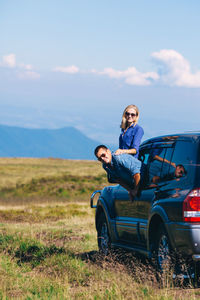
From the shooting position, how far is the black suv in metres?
6.27

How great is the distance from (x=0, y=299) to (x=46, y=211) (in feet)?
64.9

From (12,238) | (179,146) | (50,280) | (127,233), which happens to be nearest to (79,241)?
(12,238)

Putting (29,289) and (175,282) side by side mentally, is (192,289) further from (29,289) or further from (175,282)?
(29,289)

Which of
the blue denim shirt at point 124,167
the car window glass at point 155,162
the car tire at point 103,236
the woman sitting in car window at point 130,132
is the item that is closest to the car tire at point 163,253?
the car window glass at point 155,162

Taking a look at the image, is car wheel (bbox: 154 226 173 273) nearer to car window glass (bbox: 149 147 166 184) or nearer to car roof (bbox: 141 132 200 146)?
car window glass (bbox: 149 147 166 184)

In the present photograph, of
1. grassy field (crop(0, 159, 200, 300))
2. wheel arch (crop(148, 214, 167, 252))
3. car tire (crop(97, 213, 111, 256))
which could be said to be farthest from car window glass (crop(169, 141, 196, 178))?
car tire (crop(97, 213, 111, 256))

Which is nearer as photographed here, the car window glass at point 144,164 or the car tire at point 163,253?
the car tire at point 163,253

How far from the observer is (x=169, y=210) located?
6.66m

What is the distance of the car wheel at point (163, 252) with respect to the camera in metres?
6.76

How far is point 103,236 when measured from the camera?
10.3 meters

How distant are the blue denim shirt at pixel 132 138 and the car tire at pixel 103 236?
5.96 ft

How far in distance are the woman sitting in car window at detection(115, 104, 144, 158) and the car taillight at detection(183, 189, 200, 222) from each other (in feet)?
7.42

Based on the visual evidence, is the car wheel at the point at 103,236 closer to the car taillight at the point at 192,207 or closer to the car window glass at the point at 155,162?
the car window glass at the point at 155,162

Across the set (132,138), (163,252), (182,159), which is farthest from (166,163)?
(132,138)
